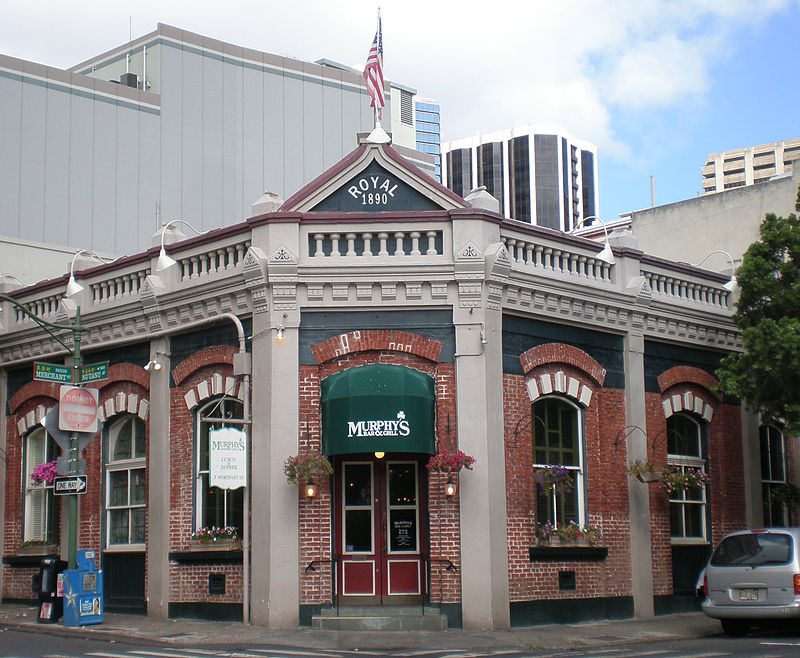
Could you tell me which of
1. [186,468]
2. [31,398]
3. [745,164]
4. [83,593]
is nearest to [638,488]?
[186,468]

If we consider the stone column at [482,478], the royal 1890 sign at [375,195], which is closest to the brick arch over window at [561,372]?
the stone column at [482,478]

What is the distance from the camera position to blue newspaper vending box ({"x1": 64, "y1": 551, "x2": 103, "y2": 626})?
20.0 metres

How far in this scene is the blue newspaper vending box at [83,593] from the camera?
65.7 ft

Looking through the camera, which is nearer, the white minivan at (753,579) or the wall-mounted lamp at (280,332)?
the white minivan at (753,579)

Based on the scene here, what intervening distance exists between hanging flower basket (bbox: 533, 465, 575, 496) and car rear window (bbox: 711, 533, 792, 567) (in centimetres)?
298

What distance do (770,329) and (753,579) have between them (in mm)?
5283

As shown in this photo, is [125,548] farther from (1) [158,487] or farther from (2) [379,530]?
(2) [379,530]

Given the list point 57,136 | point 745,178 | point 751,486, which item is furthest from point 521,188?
point 751,486

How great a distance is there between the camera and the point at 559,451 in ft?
69.6

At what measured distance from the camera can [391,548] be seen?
64.1 feet

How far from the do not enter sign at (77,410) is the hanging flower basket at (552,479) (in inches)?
325

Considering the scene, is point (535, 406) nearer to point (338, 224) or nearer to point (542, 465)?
point (542, 465)

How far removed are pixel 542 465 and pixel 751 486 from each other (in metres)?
6.52

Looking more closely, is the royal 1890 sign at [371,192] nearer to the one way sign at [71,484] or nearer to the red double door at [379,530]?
the red double door at [379,530]
